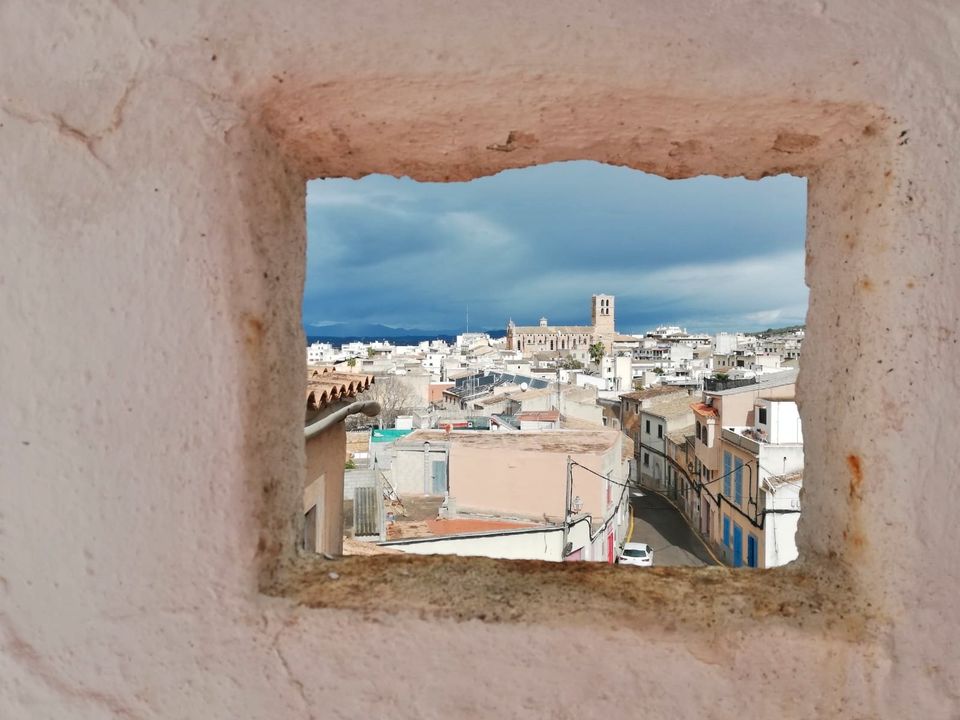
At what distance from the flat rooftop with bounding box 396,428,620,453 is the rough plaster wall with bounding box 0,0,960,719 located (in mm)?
11610

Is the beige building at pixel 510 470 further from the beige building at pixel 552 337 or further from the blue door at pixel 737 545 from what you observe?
the beige building at pixel 552 337

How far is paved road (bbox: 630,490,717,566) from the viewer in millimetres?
17203

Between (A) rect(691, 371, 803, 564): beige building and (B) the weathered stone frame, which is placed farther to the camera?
(A) rect(691, 371, 803, 564): beige building

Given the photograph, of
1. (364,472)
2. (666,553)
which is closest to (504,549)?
(364,472)

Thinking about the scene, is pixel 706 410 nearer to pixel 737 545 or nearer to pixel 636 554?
pixel 737 545

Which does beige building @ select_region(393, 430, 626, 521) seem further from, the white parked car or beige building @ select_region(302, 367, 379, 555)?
beige building @ select_region(302, 367, 379, 555)

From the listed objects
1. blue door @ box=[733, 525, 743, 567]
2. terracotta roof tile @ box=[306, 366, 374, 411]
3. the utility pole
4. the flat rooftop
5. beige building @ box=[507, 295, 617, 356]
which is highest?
beige building @ box=[507, 295, 617, 356]

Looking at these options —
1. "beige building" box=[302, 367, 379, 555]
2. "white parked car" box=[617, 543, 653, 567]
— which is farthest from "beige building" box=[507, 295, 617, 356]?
"beige building" box=[302, 367, 379, 555]

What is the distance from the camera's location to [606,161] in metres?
1.25

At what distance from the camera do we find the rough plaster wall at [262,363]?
101 cm

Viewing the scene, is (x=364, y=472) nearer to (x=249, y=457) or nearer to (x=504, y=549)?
(x=504, y=549)

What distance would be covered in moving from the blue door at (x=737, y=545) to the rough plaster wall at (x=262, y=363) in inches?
585

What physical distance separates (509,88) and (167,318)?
0.67m

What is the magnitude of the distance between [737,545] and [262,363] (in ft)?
51.5
